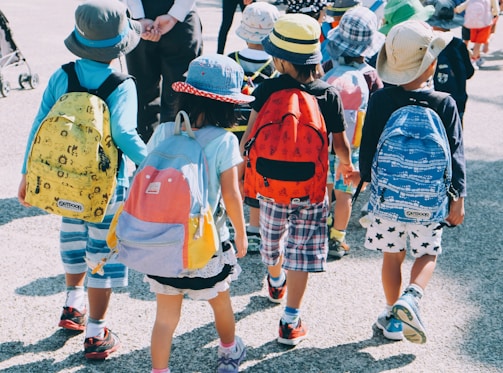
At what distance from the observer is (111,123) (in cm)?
308

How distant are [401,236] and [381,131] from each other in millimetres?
546

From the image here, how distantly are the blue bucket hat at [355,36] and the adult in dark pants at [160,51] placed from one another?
147 centimetres

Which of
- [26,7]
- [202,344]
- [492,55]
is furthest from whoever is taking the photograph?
[26,7]

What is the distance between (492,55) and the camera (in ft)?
37.3

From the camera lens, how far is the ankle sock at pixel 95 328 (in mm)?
3279

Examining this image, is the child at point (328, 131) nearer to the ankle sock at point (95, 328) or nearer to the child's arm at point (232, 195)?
the child's arm at point (232, 195)

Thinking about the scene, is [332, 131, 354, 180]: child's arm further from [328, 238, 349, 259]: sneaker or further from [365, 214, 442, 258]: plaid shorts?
[328, 238, 349, 259]: sneaker

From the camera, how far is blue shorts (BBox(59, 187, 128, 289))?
3.27m

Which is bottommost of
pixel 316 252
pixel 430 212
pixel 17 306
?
pixel 17 306

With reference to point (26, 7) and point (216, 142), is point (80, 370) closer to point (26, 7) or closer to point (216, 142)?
point (216, 142)

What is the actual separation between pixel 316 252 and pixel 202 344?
2.48ft

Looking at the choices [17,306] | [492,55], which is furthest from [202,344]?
[492,55]

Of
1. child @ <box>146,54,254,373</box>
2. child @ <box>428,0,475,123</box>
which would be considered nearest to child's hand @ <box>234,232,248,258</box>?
child @ <box>146,54,254,373</box>

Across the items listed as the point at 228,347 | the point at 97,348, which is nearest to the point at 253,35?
the point at 228,347
